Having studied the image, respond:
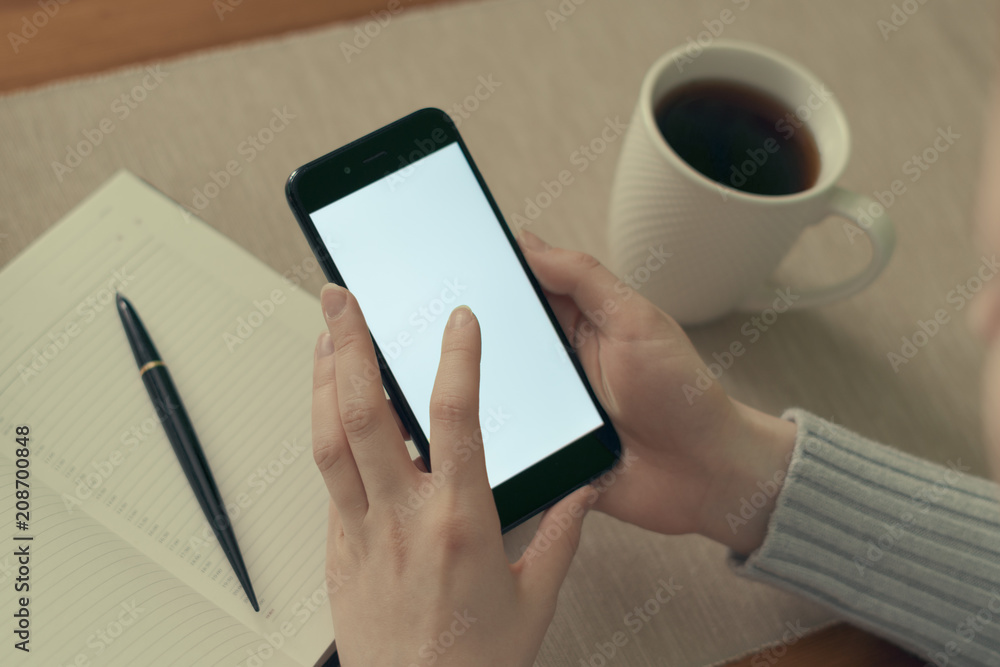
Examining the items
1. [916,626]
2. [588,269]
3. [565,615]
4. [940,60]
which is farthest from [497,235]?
[940,60]

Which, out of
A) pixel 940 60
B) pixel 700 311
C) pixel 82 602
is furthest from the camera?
pixel 940 60

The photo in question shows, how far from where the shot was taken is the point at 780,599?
429 millimetres

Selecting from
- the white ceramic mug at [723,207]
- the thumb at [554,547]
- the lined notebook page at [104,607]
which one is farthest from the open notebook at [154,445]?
the white ceramic mug at [723,207]

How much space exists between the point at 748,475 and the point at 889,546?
0.30ft

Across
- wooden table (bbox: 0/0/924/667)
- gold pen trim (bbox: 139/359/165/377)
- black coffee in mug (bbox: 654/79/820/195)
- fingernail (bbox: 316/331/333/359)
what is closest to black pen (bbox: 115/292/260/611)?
gold pen trim (bbox: 139/359/165/377)

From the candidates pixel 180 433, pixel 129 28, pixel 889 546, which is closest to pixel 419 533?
pixel 180 433

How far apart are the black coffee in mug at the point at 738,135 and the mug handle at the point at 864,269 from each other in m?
0.03

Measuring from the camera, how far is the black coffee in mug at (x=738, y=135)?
17.1 inches

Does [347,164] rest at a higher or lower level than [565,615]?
higher

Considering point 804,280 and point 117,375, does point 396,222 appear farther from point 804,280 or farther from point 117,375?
point 804,280

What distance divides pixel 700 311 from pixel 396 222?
0.74ft

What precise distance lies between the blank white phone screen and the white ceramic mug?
0.09 m

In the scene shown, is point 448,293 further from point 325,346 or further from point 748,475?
point 748,475

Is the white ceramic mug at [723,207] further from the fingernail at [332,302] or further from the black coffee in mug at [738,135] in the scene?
the fingernail at [332,302]
